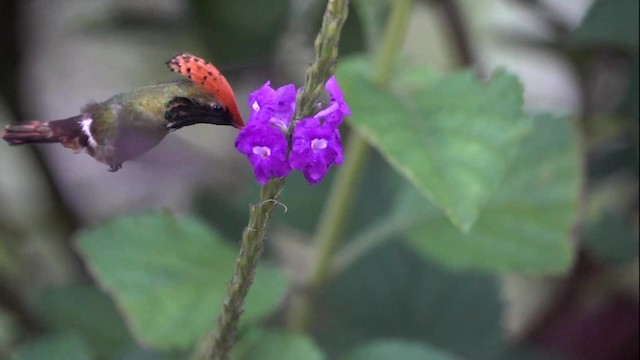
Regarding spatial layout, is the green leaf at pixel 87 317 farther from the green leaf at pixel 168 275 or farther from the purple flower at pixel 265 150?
the purple flower at pixel 265 150

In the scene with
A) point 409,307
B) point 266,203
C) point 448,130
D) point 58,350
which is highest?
point 266,203

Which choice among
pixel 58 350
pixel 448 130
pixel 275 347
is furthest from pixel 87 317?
pixel 448 130

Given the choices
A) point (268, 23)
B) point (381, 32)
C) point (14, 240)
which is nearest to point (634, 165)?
point (381, 32)

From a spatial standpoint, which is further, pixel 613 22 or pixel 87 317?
pixel 87 317

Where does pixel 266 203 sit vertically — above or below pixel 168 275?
above

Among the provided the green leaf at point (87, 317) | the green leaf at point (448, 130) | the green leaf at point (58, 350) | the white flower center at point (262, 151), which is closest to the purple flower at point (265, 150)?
the white flower center at point (262, 151)

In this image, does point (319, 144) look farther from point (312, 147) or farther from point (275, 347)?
point (275, 347)
